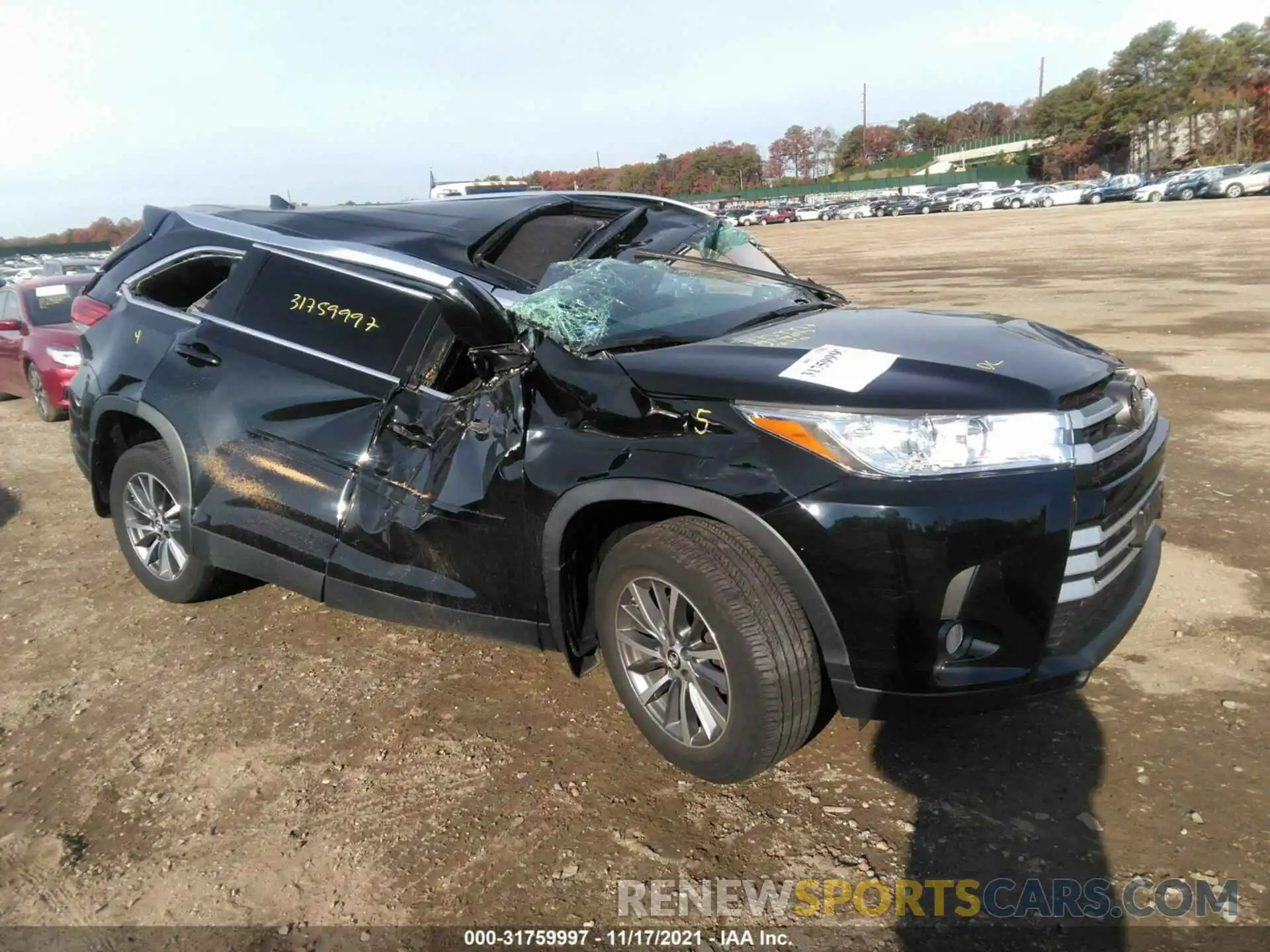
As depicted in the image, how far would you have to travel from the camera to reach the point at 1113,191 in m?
50.5

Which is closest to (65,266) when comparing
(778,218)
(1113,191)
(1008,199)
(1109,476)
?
(1109,476)

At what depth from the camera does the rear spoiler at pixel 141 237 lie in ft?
15.9

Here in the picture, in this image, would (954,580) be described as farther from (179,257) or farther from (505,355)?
(179,257)

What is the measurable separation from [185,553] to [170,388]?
0.78 meters

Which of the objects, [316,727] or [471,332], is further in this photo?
[316,727]

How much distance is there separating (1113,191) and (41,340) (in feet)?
178

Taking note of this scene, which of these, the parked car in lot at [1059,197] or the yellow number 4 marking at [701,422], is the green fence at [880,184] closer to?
the parked car in lot at [1059,197]

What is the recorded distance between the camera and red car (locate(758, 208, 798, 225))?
66.8 metres

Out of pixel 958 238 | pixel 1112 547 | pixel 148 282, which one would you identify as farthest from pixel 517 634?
pixel 958 238

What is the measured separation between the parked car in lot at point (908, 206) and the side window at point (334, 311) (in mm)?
60356

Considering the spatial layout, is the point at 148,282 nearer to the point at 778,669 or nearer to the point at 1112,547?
the point at 778,669

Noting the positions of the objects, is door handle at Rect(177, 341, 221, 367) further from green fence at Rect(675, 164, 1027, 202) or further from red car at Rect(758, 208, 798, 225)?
green fence at Rect(675, 164, 1027, 202)

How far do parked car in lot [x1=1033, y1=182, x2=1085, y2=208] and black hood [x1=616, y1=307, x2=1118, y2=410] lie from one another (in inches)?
2202

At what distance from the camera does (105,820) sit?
299cm
